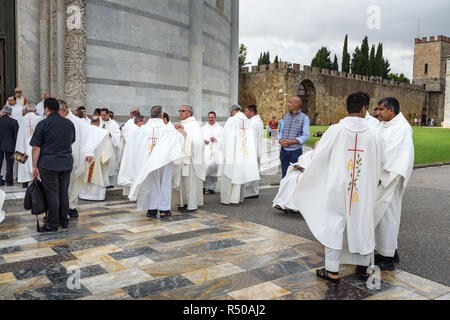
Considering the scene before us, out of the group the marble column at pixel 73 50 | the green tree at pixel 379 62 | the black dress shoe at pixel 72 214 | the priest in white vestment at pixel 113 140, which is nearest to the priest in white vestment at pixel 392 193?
the black dress shoe at pixel 72 214

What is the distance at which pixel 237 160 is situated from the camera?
8.09 m

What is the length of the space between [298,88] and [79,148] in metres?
40.9

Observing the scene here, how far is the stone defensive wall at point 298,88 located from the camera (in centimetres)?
4341

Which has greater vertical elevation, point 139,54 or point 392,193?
point 139,54

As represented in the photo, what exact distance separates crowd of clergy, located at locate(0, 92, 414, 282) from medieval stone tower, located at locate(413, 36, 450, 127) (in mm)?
66442

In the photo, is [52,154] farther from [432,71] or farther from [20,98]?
[432,71]

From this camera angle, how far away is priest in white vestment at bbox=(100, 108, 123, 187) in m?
9.16

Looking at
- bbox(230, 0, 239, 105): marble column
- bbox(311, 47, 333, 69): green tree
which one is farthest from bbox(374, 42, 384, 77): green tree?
bbox(230, 0, 239, 105): marble column

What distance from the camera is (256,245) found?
492cm

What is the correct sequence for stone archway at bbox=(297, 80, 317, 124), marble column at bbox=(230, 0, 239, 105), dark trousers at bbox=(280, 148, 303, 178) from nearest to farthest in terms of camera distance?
dark trousers at bbox=(280, 148, 303, 178) < marble column at bbox=(230, 0, 239, 105) < stone archway at bbox=(297, 80, 317, 124)

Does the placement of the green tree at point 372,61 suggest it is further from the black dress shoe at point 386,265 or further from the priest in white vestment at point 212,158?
the black dress shoe at point 386,265

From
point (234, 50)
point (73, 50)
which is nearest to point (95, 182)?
point (73, 50)

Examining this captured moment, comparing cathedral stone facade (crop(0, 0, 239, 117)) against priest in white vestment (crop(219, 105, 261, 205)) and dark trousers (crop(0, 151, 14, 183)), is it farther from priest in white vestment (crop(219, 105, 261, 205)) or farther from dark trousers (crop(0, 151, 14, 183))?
priest in white vestment (crop(219, 105, 261, 205))
